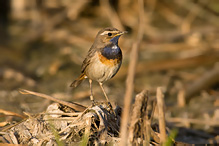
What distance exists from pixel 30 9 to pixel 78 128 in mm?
7537

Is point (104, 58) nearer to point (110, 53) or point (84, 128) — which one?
point (110, 53)

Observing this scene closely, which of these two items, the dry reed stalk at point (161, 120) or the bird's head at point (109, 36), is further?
the bird's head at point (109, 36)

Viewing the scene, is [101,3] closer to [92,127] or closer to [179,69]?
[179,69]

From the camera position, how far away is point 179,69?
339 inches

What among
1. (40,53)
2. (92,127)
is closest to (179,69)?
(40,53)

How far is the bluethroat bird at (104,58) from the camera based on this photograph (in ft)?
16.0

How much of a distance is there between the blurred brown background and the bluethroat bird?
1.74m

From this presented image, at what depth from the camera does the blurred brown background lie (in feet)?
23.8

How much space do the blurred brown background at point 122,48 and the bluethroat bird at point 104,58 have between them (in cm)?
174

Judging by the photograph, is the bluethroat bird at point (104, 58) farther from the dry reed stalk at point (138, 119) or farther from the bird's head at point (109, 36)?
the dry reed stalk at point (138, 119)

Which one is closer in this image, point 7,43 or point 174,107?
point 174,107

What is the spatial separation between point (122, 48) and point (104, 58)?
13.5 ft

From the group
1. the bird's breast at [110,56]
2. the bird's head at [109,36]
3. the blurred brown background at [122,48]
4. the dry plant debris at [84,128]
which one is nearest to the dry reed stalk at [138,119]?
the dry plant debris at [84,128]

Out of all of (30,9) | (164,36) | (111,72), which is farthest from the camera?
(30,9)
